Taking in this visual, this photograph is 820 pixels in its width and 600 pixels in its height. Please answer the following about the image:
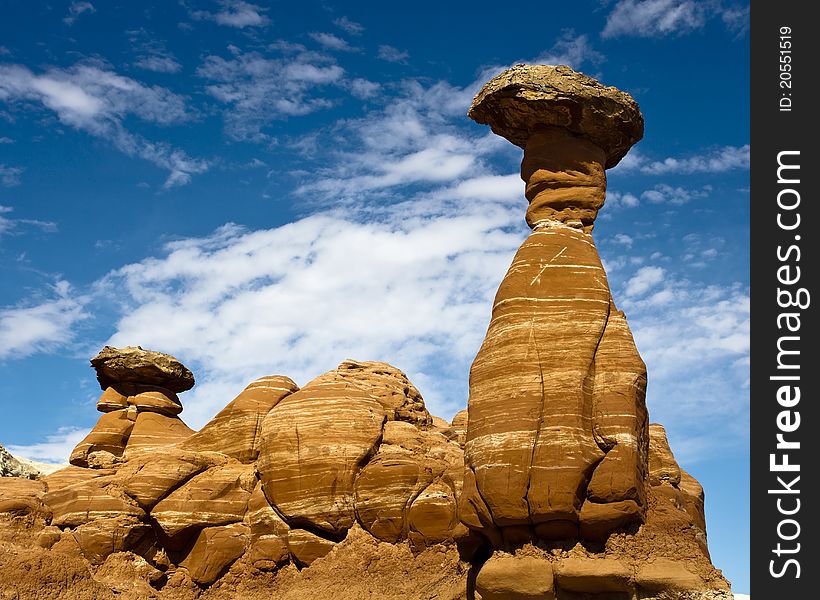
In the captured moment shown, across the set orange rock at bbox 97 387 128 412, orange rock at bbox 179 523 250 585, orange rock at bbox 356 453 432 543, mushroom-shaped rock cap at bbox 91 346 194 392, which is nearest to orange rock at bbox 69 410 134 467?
orange rock at bbox 97 387 128 412

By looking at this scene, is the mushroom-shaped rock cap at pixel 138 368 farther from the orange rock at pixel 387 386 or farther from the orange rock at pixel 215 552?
the orange rock at pixel 215 552

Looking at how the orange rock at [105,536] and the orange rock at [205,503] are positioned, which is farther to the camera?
the orange rock at [205,503]

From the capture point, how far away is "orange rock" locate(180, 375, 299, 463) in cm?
2875

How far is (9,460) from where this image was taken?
33438 millimetres

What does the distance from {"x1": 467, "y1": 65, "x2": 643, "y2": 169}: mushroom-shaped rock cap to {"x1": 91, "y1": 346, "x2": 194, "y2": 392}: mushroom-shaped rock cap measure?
16.9 m

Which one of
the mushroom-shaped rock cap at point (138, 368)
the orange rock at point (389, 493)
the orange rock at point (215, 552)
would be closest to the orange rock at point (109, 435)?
the mushroom-shaped rock cap at point (138, 368)

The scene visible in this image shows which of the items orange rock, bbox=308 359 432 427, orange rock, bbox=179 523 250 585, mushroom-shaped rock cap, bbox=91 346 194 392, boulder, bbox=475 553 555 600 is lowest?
boulder, bbox=475 553 555 600

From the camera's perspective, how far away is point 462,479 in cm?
2505

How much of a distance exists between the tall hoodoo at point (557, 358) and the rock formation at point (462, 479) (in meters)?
0.05

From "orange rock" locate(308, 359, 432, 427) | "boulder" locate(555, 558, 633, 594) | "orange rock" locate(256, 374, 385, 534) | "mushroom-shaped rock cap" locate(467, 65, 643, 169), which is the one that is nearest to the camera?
"boulder" locate(555, 558, 633, 594)

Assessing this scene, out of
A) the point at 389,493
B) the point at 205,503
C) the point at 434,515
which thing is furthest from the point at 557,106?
the point at 205,503

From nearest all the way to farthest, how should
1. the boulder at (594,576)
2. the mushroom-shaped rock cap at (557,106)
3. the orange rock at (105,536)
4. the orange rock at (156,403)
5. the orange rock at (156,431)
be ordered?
the boulder at (594,576) < the mushroom-shaped rock cap at (557,106) < the orange rock at (105,536) < the orange rock at (156,431) < the orange rock at (156,403)

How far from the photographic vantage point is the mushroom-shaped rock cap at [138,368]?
116 ft

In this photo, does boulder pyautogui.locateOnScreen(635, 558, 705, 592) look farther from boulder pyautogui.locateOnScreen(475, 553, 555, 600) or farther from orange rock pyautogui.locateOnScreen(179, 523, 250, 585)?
orange rock pyautogui.locateOnScreen(179, 523, 250, 585)
